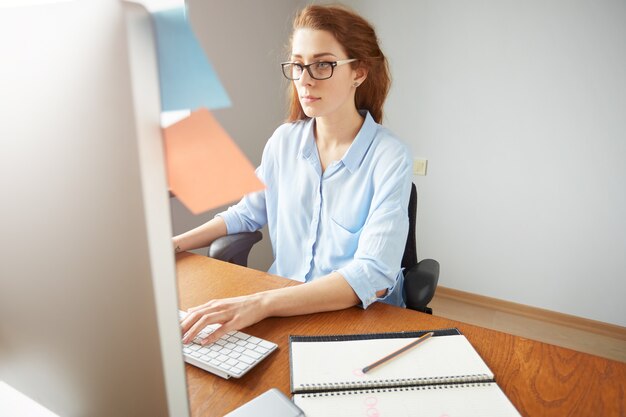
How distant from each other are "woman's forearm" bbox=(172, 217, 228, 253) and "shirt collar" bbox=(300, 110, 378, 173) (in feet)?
1.12

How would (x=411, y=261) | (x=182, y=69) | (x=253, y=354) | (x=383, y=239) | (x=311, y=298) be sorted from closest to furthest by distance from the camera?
(x=182, y=69) < (x=253, y=354) < (x=311, y=298) < (x=383, y=239) < (x=411, y=261)

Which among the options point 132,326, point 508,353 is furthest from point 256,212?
point 132,326

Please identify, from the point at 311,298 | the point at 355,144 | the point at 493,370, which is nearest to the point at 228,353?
the point at 311,298

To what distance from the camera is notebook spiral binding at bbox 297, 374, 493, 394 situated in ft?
2.07

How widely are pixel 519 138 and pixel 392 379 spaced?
6.46 ft

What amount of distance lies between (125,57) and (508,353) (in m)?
0.76

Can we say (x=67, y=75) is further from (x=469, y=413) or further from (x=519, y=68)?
(x=519, y=68)

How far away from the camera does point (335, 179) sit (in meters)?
1.21

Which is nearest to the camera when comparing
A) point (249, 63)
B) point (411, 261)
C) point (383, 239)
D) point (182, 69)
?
point (182, 69)

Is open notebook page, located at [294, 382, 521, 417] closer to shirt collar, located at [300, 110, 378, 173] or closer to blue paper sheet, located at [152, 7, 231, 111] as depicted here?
blue paper sheet, located at [152, 7, 231, 111]

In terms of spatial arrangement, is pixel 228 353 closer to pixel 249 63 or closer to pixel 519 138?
pixel 249 63

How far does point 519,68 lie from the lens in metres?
2.17

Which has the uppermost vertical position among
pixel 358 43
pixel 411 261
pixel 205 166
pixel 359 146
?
pixel 358 43

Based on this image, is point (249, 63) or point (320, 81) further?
point (249, 63)
